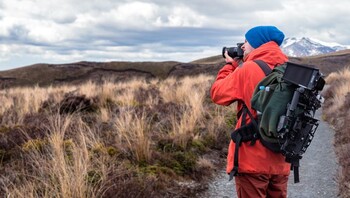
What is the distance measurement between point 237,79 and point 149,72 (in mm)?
41734

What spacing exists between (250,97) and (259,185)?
0.70 metres

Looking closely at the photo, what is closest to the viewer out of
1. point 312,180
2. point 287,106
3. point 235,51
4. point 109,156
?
point 287,106

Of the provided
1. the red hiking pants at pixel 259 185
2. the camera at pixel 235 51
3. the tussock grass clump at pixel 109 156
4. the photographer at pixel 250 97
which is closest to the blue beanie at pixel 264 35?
the photographer at pixel 250 97

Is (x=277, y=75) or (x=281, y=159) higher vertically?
(x=277, y=75)

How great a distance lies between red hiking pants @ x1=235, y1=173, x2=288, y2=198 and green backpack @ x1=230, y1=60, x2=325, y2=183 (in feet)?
0.91

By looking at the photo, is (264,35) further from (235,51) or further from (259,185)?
(259,185)

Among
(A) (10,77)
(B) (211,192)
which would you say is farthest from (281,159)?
(A) (10,77)

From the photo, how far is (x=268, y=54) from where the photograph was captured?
3107 mm

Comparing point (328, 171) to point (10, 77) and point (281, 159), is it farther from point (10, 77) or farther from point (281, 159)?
point (10, 77)

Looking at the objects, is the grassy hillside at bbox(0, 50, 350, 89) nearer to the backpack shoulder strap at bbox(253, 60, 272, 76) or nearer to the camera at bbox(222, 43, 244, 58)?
the camera at bbox(222, 43, 244, 58)

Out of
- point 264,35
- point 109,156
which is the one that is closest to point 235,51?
point 264,35

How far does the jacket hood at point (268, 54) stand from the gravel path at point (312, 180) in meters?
2.92

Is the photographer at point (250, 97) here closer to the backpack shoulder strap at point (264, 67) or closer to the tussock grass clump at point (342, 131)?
the backpack shoulder strap at point (264, 67)

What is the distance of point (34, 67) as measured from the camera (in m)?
42.6
